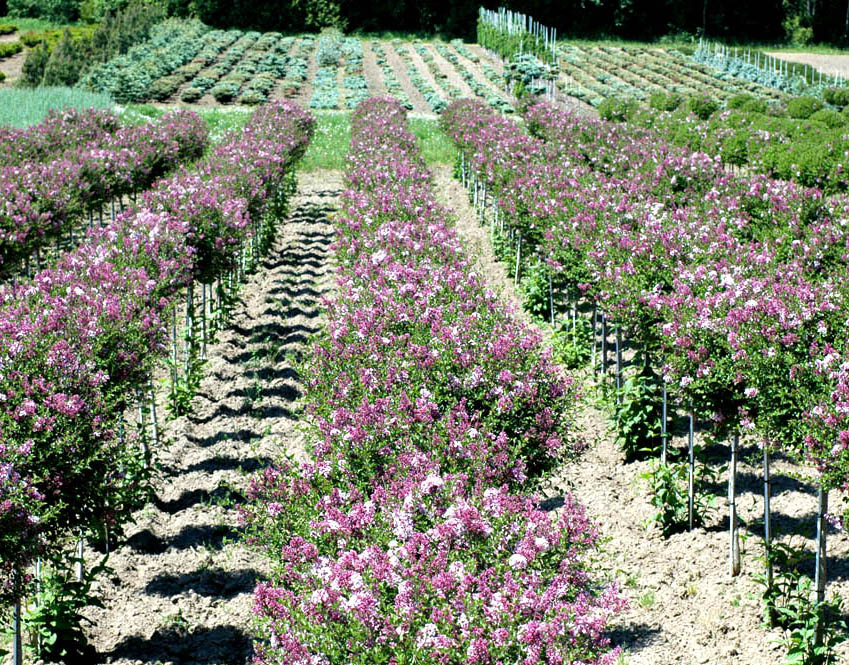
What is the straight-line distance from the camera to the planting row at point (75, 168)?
47.3 ft

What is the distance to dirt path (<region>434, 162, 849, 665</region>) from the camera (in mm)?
7547

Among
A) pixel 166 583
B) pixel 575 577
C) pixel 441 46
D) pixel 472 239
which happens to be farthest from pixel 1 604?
pixel 441 46

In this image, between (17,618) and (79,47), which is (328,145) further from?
(17,618)

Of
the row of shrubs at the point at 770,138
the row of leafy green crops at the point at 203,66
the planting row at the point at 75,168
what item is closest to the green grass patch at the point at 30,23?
the row of leafy green crops at the point at 203,66

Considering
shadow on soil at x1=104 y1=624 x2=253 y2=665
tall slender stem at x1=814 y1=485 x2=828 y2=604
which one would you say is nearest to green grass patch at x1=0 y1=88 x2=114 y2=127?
shadow on soil at x1=104 y1=624 x2=253 y2=665

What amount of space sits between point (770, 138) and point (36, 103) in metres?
24.6

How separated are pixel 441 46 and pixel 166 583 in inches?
2810

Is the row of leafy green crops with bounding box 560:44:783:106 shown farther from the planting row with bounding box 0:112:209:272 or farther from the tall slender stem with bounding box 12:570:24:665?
the tall slender stem with bounding box 12:570:24:665

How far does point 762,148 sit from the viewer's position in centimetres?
2094

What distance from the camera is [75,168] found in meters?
17.5

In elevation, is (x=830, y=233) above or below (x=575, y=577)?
above

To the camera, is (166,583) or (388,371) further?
(166,583)

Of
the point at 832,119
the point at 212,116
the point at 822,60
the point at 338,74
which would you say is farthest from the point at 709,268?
the point at 822,60

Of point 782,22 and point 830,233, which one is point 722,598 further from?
point 782,22
